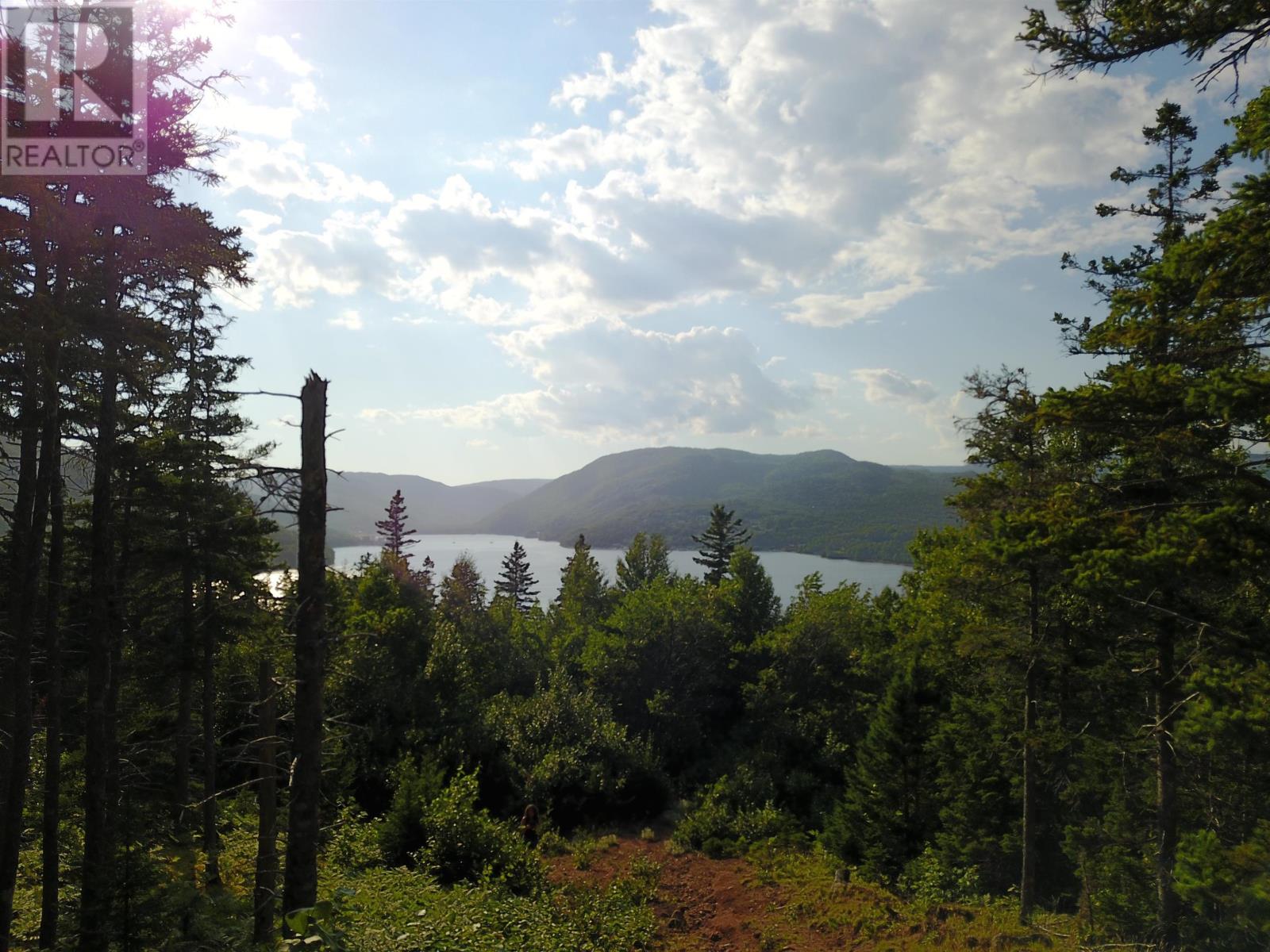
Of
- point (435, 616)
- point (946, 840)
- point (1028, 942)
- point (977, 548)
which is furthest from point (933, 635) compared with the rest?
point (435, 616)

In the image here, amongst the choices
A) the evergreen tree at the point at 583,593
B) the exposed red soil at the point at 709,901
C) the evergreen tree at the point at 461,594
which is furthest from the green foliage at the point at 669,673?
the evergreen tree at the point at 583,593

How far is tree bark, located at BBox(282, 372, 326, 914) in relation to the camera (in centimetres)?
696

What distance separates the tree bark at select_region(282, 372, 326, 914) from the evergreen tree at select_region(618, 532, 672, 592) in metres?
42.6

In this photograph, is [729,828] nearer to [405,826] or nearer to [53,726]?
[405,826]

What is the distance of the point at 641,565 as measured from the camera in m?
51.4

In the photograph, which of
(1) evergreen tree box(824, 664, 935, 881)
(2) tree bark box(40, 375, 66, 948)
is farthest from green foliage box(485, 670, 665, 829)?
(2) tree bark box(40, 375, 66, 948)

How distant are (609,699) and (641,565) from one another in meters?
24.5

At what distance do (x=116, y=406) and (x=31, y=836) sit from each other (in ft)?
39.7

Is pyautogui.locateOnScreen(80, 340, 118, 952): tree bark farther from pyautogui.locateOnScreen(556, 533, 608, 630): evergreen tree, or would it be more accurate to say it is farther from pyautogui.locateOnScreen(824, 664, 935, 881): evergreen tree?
pyautogui.locateOnScreen(556, 533, 608, 630): evergreen tree

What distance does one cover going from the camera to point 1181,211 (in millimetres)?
10352

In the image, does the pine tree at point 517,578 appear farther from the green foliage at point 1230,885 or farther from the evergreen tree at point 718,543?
the green foliage at point 1230,885

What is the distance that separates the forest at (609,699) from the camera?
7051mm

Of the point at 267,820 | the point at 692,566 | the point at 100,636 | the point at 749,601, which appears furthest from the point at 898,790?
the point at 692,566

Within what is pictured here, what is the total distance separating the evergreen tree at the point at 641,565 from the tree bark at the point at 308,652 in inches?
1675
